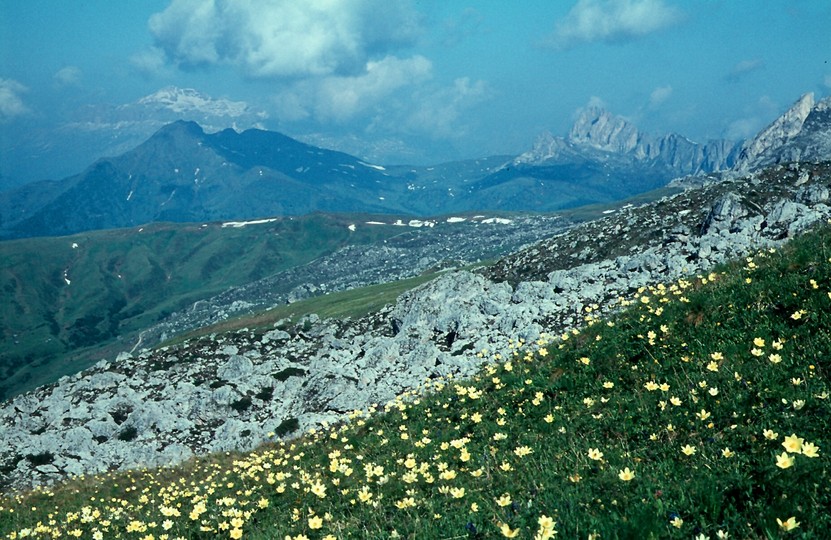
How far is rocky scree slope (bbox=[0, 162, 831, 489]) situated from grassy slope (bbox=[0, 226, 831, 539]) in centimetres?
1979

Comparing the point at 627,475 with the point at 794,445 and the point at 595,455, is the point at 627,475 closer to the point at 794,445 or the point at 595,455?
the point at 595,455

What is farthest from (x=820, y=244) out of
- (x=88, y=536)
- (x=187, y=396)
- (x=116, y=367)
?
(x=116, y=367)

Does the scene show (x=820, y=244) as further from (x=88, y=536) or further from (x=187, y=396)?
(x=187, y=396)

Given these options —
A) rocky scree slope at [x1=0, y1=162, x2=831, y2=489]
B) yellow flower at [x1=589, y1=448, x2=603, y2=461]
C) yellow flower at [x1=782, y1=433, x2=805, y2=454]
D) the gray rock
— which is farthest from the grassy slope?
the gray rock

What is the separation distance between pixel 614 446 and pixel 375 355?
40.7 metres

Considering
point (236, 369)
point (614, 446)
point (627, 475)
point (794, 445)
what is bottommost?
point (236, 369)

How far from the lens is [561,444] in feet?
28.2

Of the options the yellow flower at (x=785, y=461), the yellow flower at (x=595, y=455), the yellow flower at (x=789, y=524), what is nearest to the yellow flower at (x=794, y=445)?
the yellow flower at (x=785, y=461)

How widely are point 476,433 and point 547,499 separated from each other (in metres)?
4.86

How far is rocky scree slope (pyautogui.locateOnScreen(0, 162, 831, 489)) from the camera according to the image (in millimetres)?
39719

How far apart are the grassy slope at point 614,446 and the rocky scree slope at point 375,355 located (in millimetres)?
19790

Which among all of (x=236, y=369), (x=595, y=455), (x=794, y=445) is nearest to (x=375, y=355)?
(x=236, y=369)

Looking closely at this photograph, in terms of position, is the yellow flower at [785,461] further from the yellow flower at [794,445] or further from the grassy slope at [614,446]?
the yellow flower at [794,445]

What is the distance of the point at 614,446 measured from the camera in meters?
7.73
